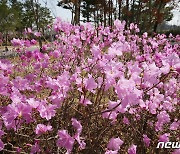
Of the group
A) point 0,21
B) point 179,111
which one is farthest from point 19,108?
point 0,21

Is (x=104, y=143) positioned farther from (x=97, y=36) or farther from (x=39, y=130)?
(x=97, y=36)

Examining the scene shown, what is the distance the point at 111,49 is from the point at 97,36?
9.34 ft

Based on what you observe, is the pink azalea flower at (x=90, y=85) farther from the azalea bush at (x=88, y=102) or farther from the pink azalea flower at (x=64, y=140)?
the pink azalea flower at (x=64, y=140)

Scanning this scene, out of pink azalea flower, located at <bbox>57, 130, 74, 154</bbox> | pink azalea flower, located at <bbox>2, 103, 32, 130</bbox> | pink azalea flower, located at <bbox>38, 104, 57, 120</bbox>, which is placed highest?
pink azalea flower, located at <bbox>2, 103, 32, 130</bbox>

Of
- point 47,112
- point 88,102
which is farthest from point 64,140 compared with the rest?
point 88,102

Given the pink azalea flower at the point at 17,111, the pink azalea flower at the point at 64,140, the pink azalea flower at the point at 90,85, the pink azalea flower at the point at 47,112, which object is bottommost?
the pink azalea flower at the point at 64,140

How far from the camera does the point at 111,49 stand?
194cm

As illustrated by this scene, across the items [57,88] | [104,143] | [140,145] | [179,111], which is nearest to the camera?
[57,88]

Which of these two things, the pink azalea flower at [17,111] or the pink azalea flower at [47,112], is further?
the pink azalea flower at [47,112]

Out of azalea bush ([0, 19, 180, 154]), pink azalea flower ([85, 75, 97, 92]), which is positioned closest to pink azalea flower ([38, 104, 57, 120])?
azalea bush ([0, 19, 180, 154])

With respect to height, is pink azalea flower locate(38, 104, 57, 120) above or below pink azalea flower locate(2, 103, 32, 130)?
below

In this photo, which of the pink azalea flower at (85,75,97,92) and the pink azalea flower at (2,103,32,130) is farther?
the pink azalea flower at (85,75,97,92)

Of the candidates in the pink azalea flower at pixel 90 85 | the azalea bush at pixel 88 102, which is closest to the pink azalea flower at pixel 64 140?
the azalea bush at pixel 88 102

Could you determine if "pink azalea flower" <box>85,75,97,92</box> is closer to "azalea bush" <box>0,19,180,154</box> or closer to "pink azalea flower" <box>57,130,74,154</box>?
"azalea bush" <box>0,19,180,154</box>
